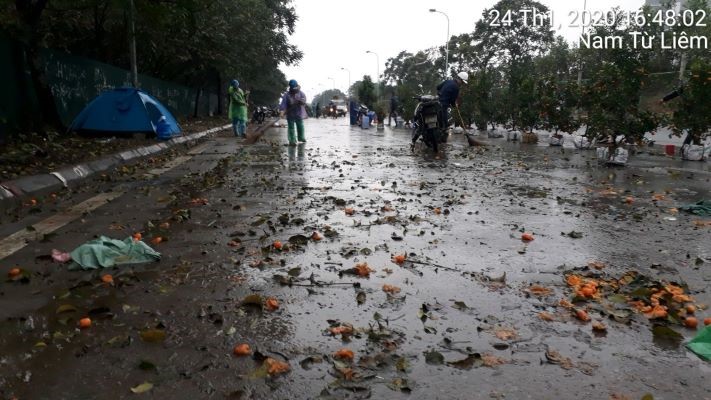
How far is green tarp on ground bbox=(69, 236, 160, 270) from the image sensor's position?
414cm

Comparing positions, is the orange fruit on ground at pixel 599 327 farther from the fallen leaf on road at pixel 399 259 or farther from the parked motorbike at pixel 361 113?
the parked motorbike at pixel 361 113

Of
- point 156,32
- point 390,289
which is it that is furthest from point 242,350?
point 156,32

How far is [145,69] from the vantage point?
28.4 meters

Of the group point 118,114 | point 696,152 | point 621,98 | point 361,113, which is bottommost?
point 696,152

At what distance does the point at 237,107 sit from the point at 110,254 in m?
15.1


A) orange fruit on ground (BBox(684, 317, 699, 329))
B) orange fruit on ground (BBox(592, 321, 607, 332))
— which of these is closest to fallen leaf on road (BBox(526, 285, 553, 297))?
orange fruit on ground (BBox(592, 321, 607, 332))

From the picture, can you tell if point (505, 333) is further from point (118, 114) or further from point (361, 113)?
point (361, 113)

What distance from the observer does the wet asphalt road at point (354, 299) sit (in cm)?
252

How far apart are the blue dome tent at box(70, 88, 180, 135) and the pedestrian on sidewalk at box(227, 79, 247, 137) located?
3.30 meters

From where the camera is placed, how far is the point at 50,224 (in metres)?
5.67

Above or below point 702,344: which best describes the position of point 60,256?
above

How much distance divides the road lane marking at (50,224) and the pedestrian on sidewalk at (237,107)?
36.2 ft

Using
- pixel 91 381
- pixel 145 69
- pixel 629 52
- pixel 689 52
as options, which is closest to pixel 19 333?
pixel 91 381

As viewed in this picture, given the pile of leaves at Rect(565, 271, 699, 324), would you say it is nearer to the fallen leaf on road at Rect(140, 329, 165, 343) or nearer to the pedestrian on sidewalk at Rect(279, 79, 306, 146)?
the fallen leaf on road at Rect(140, 329, 165, 343)
